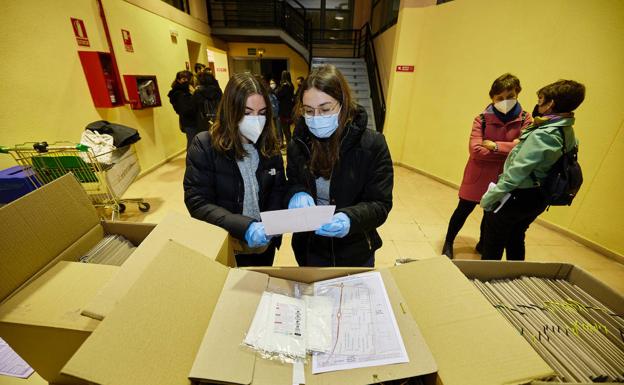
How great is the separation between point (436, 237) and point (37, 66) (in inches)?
177

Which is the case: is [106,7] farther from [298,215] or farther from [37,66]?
[298,215]

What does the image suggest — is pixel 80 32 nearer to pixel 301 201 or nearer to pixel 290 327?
pixel 301 201

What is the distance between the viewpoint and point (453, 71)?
3852 mm

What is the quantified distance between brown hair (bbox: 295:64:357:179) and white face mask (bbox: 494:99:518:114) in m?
1.61

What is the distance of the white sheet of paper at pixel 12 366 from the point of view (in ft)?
4.21

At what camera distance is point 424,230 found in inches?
117

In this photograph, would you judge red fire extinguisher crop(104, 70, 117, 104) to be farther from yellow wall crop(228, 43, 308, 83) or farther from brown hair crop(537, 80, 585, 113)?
yellow wall crop(228, 43, 308, 83)

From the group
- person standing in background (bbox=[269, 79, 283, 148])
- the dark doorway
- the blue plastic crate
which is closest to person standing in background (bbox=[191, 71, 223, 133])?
person standing in background (bbox=[269, 79, 283, 148])

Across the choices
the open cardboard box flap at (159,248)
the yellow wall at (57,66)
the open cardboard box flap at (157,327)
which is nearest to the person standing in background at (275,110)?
the open cardboard box flap at (159,248)

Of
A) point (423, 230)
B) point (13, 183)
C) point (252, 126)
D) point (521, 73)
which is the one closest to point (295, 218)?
point (252, 126)

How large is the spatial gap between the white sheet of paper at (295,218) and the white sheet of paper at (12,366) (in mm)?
1543

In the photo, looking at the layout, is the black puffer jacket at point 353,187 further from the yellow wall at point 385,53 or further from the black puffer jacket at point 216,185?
the yellow wall at point 385,53

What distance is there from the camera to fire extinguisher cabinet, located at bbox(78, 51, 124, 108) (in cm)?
308

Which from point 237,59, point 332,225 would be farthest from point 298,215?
point 237,59
